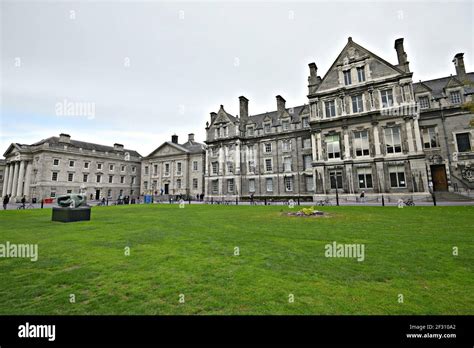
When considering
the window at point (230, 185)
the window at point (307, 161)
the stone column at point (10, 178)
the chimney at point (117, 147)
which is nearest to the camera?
the window at point (307, 161)

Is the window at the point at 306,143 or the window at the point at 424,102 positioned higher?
the window at the point at 424,102

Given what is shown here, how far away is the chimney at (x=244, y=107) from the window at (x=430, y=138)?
3036 cm

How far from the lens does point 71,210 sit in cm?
1467

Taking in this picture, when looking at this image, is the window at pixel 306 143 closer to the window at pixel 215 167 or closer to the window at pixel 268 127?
the window at pixel 268 127

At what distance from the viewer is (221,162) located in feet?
149

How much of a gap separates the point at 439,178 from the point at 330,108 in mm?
17293

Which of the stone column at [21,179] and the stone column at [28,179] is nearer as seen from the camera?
the stone column at [28,179]

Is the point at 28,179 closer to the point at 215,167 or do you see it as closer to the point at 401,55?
the point at 215,167

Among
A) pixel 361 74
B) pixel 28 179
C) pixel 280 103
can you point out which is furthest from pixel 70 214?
pixel 28 179

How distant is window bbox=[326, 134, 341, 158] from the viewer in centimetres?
3183

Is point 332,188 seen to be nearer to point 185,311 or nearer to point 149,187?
point 185,311

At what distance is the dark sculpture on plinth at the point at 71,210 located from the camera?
14617 millimetres

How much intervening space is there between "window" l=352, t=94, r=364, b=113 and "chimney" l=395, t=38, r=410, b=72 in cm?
569

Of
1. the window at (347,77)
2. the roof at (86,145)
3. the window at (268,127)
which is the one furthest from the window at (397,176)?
the roof at (86,145)
